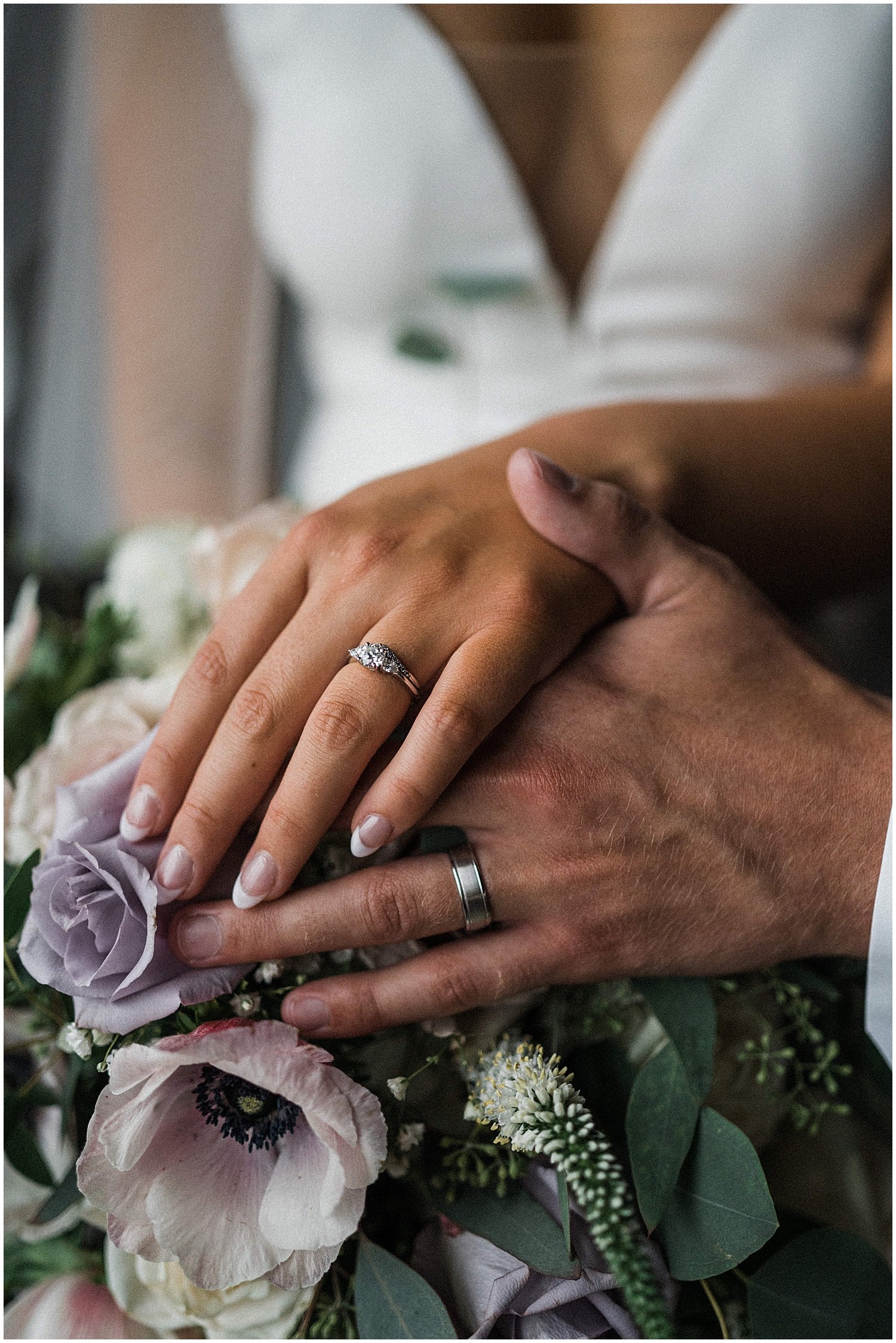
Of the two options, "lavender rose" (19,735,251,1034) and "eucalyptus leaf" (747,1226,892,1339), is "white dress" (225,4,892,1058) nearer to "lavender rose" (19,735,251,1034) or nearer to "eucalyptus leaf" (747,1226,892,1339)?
"lavender rose" (19,735,251,1034)

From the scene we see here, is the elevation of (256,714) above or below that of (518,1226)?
above

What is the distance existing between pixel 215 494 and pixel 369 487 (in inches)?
32.4

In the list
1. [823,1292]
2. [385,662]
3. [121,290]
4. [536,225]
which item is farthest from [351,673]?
[121,290]

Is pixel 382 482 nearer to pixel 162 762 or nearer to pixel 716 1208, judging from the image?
pixel 162 762

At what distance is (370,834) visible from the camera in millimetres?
514

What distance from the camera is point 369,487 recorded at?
2.15 feet

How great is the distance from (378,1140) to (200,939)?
0.14 metres

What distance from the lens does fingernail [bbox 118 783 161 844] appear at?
535 millimetres

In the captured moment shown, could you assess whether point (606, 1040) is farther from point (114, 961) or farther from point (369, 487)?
point (369, 487)

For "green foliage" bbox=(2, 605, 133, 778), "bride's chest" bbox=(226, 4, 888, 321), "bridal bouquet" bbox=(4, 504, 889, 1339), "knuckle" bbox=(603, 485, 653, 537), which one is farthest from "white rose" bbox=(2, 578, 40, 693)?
"bride's chest" bbox=(226, 4, 888, 321)

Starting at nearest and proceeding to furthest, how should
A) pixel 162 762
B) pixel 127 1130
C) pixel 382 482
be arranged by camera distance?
pixel 127 1130, pixel 162 762, pixel 382 482

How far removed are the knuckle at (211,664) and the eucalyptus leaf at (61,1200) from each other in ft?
0.97

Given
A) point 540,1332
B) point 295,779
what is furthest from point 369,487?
point 540,1332

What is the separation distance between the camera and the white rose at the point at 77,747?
1.87 feet
